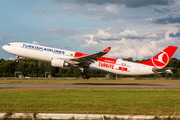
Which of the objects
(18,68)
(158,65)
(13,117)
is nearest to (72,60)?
(158,65)

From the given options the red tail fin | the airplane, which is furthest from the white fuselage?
the red tail fin

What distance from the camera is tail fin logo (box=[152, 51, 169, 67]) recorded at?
40047 mm

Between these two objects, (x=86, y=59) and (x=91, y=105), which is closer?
(x=91, y=105)

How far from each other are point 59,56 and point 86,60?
5157 mm

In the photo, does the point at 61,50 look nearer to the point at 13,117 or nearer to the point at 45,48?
the point at 45,48

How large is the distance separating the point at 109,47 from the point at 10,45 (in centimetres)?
1919

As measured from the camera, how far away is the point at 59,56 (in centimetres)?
3847

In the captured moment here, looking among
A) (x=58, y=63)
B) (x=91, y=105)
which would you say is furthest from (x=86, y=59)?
(x=91, y=105)

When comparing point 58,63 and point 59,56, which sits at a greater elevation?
point 59,56

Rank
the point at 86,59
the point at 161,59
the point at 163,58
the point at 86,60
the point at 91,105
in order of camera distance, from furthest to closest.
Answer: the point at 161,59
the point at 163,58
the point at 86,60
the point at 86,59
the point at 91,105

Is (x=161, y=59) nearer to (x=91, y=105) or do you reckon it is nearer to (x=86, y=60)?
(x=86, y=60)

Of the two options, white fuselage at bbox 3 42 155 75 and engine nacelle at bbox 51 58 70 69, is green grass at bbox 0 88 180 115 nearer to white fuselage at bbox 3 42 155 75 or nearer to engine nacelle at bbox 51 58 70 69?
engine nacelle at bbox 51 58 70 69

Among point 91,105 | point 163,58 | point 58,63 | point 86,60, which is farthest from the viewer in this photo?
point 163,58

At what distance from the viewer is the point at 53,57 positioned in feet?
125
